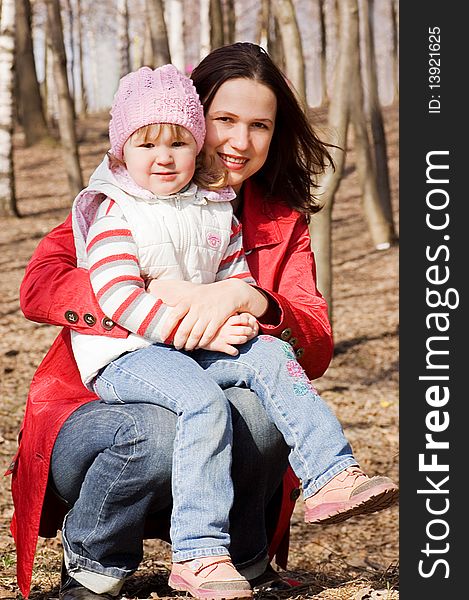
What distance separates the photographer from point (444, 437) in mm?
2830

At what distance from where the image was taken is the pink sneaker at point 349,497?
8.39 feet

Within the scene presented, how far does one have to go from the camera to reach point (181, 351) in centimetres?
290

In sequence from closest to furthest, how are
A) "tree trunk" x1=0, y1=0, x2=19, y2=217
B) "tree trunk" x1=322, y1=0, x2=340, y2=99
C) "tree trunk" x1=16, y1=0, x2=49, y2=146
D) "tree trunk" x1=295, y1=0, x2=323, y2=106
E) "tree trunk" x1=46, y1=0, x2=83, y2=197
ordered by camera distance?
"tree trunk" x1=322, y1=0, x2=340, y2=99
"tree trunk" x1=0, y1=0, x2=19, y2=217
"tree trunk" x1=46, y1=0, x2=83, y2=197
"tree trunk" x1=16, y1=0, x2=49, y2=146
"tree trunk" x1=295, y1=0, x2=323, y2=106

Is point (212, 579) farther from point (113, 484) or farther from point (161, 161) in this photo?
point (161, 161)

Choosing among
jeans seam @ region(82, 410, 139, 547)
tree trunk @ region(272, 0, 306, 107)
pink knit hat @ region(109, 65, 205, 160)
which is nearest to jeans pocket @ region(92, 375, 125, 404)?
jeans seam @ region(82, 410, 139, 547)

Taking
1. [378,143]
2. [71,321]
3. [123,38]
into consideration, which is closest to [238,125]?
[71,321]

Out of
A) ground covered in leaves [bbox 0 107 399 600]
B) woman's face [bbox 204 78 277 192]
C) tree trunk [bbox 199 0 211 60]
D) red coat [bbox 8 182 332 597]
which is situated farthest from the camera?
tree trunk [bbox 199 0 211 60]

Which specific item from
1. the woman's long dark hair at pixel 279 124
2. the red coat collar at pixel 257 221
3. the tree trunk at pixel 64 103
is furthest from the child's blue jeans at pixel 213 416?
the tree trunk at pixel 64 103

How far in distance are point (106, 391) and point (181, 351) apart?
0.25 m

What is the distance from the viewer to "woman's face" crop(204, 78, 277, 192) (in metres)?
3.09

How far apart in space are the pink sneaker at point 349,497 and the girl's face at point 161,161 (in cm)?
96

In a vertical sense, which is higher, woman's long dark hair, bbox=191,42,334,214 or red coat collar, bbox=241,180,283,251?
woman's long dark hair, bbox=191,42,334,214

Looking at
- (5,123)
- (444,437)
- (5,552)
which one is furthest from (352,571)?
(5,123)

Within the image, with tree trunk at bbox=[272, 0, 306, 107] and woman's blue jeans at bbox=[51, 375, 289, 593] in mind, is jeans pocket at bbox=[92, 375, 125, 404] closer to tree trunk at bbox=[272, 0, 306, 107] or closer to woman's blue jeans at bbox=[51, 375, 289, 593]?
woman's blue jeans at bbox=[51, 375, 289, 593]
